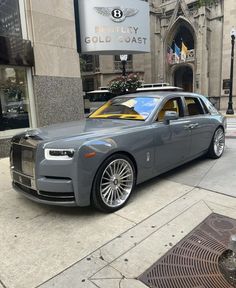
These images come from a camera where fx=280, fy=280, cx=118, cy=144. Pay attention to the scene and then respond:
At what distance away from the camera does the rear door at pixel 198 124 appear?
518 cm

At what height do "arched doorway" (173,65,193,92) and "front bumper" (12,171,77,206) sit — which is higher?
"arched doorway" (173,65,193,92)

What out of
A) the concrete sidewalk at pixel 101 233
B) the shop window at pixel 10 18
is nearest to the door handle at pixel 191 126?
the concrete sidewalk at pixel 101 233

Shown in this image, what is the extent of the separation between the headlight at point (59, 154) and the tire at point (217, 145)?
12.2 feet

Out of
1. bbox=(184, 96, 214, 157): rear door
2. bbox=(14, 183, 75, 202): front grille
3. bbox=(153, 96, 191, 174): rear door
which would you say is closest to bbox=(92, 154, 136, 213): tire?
bbox=(14, 183, 75, 202): front grille

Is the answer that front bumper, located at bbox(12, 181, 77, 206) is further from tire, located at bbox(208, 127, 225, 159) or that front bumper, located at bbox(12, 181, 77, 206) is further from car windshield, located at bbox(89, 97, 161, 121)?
tire, located at bbox(208, 127, 225, 159)

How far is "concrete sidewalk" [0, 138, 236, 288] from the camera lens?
8.19 ft

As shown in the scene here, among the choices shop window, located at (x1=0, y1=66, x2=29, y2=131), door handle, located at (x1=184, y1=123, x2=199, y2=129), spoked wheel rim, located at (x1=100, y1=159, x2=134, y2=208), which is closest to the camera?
spoked wheel rim, located at (x1=100, y1=159, x2=134, y2=208)

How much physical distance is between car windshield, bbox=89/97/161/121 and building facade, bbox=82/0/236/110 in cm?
2226

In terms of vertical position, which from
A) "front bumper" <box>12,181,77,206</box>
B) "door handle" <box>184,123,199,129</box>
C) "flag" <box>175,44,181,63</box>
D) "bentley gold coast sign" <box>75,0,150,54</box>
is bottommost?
"front bumper" <box>12,181,77,206</box>

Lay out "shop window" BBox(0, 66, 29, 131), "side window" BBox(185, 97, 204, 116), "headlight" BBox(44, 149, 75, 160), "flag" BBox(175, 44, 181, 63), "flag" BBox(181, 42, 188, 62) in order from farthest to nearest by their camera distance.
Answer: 1. "flag" BBox(175, 44, 181, 63)
2. "flag" BBox(181, 42, 188, 62)
3. "shop window" BBox(0, 66, 29, 131)
4. "side window" BBox(185, 97, 204, 116)
5. "headlight" BBox(44, 149, 75, 160)

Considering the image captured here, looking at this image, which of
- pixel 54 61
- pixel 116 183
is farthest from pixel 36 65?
pixel 116 183

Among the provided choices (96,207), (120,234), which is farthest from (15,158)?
(120,234)

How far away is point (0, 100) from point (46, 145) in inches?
183

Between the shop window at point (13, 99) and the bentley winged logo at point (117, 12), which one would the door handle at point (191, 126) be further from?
the bentley winged logo at point (117, 12)
